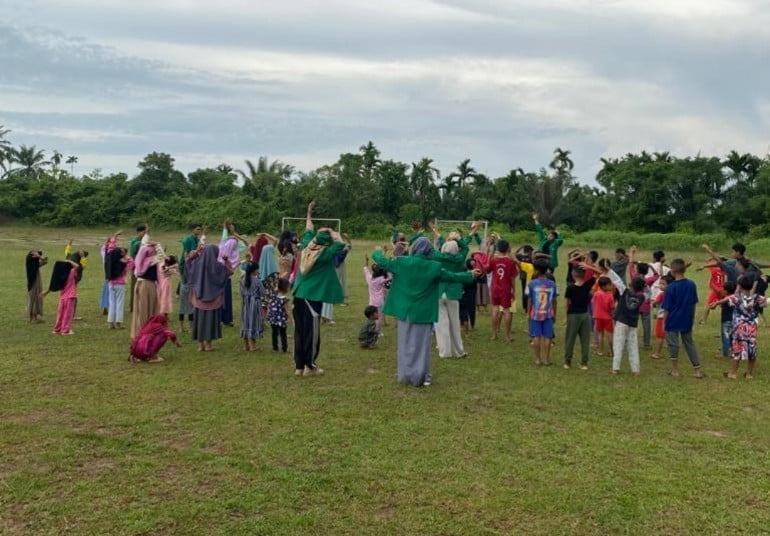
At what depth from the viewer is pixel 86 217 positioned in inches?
1891

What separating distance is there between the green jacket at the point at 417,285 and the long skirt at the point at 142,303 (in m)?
Answer: 3.89

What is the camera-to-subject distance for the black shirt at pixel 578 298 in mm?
9273

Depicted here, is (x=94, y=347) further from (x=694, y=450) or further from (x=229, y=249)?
(x=694, y=450)

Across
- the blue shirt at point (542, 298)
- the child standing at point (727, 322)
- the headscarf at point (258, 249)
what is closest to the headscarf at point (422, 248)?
the blue shirt at point (542, 298)

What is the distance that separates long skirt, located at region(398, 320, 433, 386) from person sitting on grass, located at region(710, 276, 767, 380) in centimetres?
411

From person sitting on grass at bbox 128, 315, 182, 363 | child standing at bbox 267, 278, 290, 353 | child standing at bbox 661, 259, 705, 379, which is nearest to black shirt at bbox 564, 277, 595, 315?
child standing at bbox 661, 259, 705, 379

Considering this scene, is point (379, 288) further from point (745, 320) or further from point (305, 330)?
point (745, 320)

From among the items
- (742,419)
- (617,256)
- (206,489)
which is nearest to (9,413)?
(206,489)

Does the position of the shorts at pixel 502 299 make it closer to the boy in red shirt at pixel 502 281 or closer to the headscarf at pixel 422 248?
the boy in red shirt at pixel 502 281

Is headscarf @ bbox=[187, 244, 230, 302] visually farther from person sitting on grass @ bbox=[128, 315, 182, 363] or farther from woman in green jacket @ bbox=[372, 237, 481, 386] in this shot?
woman in green jacket @ bbox=[372, 237, 481, 386]

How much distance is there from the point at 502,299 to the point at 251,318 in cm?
412

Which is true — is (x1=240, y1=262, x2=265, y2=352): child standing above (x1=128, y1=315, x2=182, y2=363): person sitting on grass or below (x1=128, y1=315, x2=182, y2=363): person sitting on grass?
above

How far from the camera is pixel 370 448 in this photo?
587 cm

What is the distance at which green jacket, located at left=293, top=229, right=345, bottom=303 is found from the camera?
333 inches
